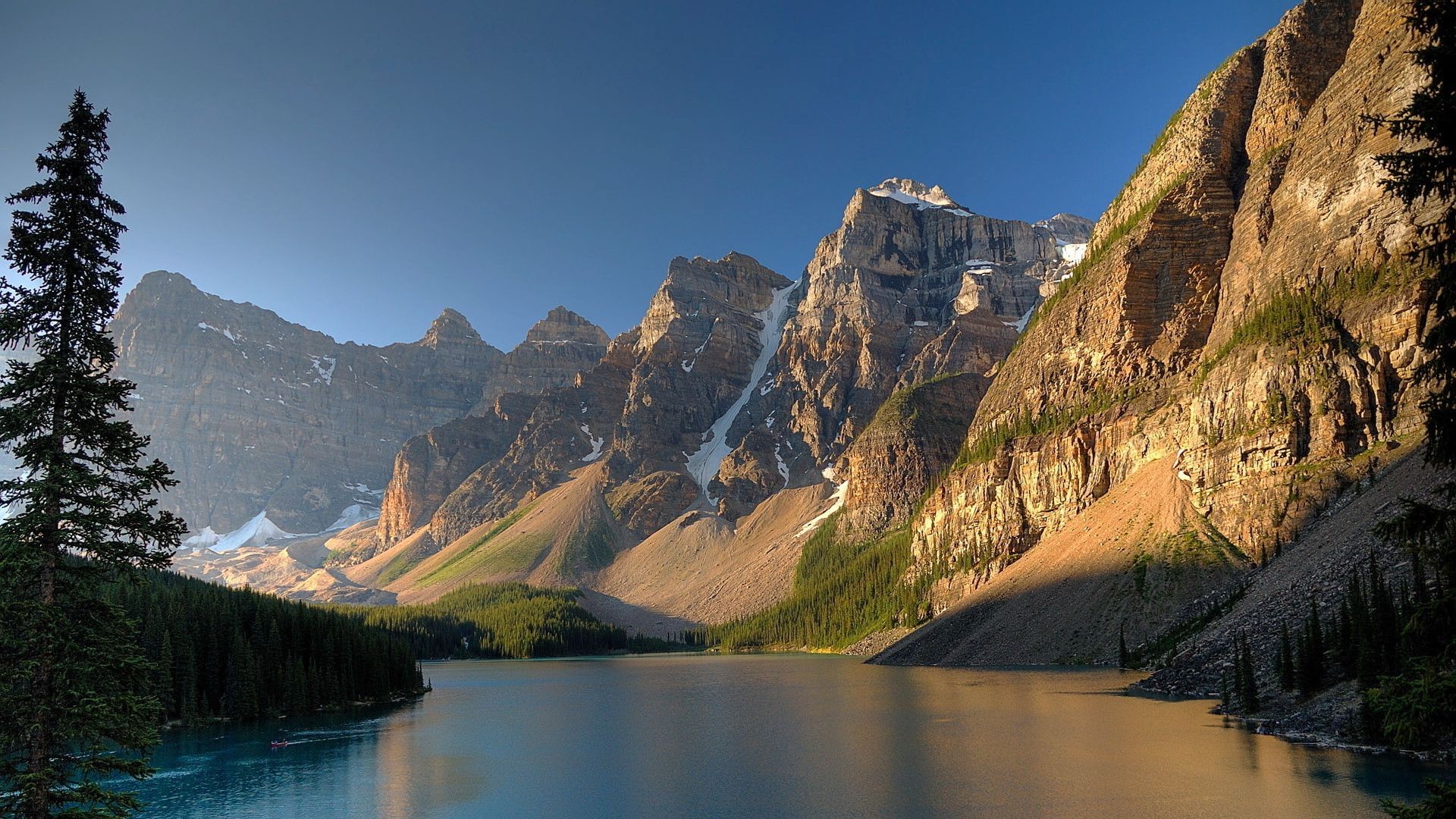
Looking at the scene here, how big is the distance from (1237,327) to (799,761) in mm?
81588

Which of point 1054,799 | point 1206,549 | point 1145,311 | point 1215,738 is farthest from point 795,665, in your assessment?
point 1054,799

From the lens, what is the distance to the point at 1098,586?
93000 mm

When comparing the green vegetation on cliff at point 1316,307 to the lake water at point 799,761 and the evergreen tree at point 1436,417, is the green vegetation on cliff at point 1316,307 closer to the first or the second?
the lake water at point 799,761

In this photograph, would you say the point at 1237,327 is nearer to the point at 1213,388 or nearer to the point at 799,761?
the point at 1213,388

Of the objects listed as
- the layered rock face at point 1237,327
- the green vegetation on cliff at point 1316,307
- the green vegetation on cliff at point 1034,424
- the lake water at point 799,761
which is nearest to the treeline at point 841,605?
the layered rock face at point 1237,327

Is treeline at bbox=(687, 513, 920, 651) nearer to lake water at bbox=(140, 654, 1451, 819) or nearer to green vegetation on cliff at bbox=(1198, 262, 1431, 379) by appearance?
green vegetation on cliff at bbox=(1198, 262, 1431, 379)

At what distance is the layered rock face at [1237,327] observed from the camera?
80938 millimetres

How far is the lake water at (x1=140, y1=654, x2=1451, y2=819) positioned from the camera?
34.9 metres

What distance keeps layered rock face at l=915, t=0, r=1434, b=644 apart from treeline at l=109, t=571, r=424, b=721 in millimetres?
83251

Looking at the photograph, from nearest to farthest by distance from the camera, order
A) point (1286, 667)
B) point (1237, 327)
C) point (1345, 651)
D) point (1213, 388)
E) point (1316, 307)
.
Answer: point (1345, 651) → point (1286, 667) → point (1316, 307) → point (1213, 388) → point (1237, 327)

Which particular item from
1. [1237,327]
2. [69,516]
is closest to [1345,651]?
[69,516]

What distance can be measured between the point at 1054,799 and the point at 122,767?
30.7m

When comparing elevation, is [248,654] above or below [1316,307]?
below

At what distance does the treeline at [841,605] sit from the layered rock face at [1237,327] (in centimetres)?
1041
